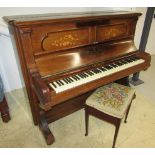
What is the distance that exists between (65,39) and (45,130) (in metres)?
0.96

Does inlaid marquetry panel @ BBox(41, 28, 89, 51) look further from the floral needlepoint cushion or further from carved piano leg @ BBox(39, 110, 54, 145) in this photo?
carved piano leg @ BBox(39, 110, 54, 145)

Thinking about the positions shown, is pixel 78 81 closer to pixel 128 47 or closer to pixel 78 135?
pixel 78 135

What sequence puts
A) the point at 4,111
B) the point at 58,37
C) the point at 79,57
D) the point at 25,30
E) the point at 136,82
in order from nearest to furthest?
the point at 25,30, the point at 58,37, the point at 79,57, the point at 4,111, the point at 136,82

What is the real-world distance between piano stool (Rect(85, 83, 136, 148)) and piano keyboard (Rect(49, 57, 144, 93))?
0.63ft

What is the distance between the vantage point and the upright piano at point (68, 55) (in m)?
1.24

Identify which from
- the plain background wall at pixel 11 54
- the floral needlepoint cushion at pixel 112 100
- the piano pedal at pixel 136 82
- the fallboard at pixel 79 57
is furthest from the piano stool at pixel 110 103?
the piano pedal at pixel 136 82

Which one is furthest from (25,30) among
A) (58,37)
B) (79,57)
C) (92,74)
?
(92,74)

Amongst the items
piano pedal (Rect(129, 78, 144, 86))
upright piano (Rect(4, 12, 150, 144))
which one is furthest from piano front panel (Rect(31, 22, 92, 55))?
piano pedal (Rect(129, 78, 144, 86))

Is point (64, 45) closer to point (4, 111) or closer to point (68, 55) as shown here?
point (68, 55)

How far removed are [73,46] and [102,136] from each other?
3.36 ft

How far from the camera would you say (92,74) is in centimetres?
145

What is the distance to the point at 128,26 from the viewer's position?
1.80m

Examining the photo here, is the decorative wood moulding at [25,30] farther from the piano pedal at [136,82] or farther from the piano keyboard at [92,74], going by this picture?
the piano pedal at [136,82]
